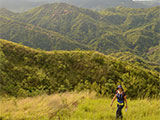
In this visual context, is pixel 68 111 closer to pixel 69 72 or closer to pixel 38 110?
pixel 38 110

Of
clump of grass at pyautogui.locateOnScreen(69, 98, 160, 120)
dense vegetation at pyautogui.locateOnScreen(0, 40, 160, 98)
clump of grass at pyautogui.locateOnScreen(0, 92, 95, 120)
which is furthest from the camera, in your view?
dense vegetation at pyautogui.locateOnScreen(0, 40, 160, 98)

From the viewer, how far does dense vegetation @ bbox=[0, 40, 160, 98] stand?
18953mm

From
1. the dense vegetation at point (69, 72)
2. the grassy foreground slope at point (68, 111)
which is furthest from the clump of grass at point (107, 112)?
the dense vegetation at point (69, 72)

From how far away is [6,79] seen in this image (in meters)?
16.2

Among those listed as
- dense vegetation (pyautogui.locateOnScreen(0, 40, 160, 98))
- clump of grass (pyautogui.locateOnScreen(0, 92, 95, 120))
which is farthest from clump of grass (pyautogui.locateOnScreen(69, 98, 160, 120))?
dense vegetation (pyautogui.locateOnScreen(0, 40, 160, 98))

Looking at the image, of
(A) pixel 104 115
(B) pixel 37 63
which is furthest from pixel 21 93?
(A) pixel 104 115

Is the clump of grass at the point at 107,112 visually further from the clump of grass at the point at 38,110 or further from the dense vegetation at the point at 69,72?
the dense vegetation at the point at 69,72

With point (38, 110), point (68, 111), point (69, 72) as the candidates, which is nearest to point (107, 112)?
point (68, 111)

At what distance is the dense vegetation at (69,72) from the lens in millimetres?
18953

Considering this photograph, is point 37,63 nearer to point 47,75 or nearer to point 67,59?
point 47,75

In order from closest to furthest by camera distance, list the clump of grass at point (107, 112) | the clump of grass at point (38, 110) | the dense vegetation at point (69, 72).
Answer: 1. the clump of grass at point (38, 110)
2. the clump of grass at point (107, 112)
3. the dense vegetation at point (69, 72)

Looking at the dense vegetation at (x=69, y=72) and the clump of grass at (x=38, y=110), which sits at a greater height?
the clump of grass at (x=38, y=110)

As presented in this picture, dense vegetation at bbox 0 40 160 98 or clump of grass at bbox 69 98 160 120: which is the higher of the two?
clump of grass at bbox 69 98 160 120

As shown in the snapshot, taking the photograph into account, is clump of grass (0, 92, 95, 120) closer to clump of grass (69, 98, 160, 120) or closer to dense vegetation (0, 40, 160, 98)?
clump of grass (69, 98, 160, 120)
